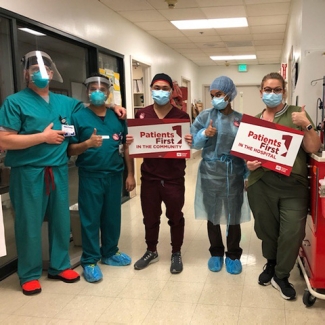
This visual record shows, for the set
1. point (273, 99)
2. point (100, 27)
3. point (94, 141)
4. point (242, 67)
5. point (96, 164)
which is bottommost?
point (96, 164)

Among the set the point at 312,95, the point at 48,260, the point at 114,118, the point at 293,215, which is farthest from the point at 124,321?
the point at 312,95

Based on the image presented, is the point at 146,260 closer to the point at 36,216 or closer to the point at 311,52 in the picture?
the point at 36,216

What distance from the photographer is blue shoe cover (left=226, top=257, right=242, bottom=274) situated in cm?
261

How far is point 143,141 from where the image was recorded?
8.33 ft

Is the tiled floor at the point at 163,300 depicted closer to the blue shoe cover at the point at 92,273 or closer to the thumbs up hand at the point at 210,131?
the blue shoe cover at the point at 92,273

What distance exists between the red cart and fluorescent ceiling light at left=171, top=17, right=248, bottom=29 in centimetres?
376

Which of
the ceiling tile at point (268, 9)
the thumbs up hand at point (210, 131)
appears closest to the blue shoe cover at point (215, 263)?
the thumbs up hand at point (210, 131)

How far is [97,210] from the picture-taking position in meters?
2.57

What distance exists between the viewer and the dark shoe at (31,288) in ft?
7.80

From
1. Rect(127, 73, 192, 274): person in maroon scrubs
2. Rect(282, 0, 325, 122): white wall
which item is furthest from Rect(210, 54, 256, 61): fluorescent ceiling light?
Rect(127, 73, 192, 274): person in maroon scrubs

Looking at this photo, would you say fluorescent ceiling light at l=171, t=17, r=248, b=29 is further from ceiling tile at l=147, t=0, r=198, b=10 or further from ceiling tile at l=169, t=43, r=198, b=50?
ceiling tile at l=169, t=43, r=198, b=50

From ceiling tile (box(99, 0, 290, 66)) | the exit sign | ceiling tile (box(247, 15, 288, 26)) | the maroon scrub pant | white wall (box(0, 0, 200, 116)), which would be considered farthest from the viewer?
the exit sign

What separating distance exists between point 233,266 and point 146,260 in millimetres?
652

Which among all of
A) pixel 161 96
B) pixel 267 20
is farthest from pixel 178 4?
pixel 161 96
